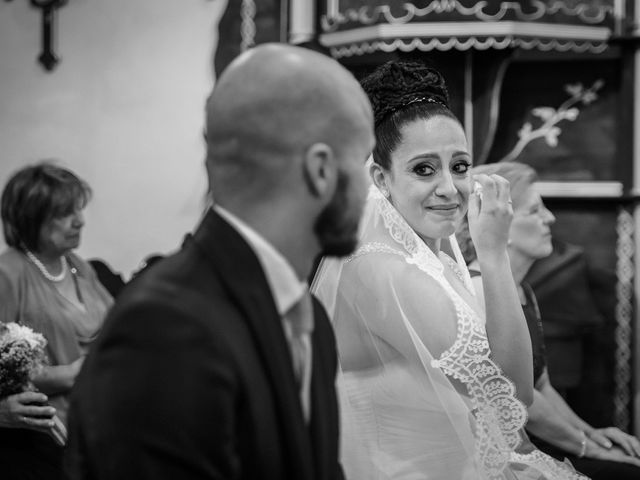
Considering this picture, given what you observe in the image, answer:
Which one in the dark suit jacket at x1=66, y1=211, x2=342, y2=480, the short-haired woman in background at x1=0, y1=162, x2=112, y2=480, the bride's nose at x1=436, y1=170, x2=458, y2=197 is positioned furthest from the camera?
the short-haired woman in background at x1=0, y1=162, x2=112, y2=480

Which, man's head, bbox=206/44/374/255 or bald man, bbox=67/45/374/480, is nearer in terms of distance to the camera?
bald man, bbox=67/45/374/480

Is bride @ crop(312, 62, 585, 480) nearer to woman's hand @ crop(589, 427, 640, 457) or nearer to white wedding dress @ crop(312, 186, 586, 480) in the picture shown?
white wedding dress @ crop(312, 186, 586, 480)

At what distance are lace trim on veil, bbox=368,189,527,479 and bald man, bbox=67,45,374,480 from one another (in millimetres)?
770

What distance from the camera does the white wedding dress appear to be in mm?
2176

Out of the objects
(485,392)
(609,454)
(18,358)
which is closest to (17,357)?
(18,358)

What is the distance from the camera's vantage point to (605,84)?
5.23 metres

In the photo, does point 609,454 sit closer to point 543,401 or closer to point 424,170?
point 543,401

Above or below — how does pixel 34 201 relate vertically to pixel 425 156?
below

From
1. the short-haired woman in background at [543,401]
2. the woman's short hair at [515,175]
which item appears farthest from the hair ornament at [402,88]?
the woman's short hair at [515,175]

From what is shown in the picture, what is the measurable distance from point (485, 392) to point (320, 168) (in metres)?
1.02

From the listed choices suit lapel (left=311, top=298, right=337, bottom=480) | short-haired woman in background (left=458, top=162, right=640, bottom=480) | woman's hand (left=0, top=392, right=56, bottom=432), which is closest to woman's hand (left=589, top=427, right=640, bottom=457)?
short-haired woman in background (left=458, top=162, right=640, bottom=480)

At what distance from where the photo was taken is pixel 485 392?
86.0 inches

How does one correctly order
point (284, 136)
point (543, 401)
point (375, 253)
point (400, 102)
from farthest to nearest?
point (543, 401)
point (400, 102)
point (375, 253)
point (284, 136)

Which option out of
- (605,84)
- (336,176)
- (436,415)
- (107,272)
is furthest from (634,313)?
(336,176)
